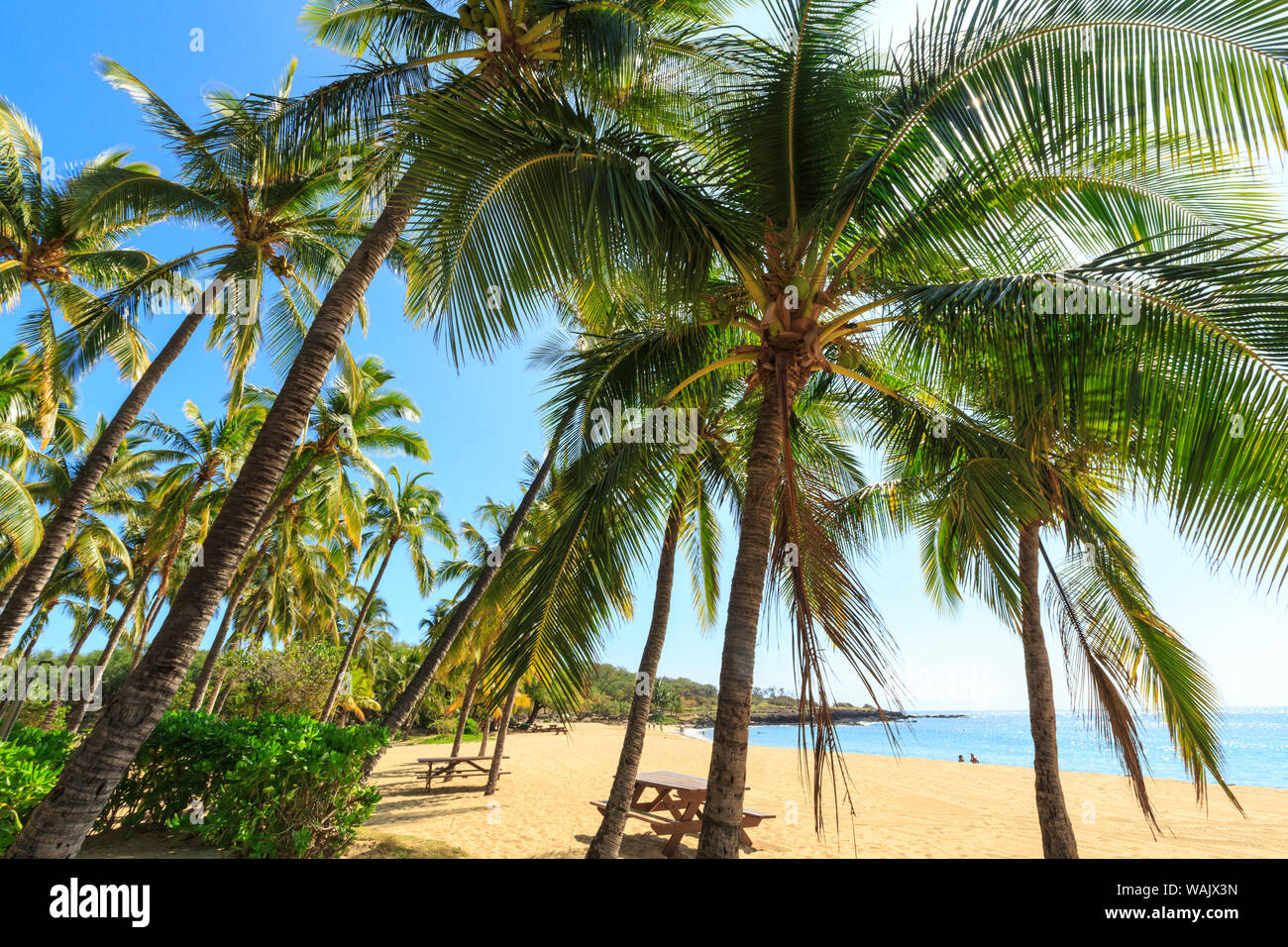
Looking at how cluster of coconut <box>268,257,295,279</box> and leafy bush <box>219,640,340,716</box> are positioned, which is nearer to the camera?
cluster of coconut <box>268,257,295,279</box>

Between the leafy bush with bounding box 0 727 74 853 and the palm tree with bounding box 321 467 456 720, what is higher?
the palm tree with bounding box 321 467 456 720

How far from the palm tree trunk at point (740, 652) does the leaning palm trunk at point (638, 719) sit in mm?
3001

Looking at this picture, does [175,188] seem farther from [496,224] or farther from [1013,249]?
[1013,249]

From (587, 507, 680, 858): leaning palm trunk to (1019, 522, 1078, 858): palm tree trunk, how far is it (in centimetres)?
443

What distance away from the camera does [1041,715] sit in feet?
23.3

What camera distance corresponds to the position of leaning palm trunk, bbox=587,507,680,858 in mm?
7781

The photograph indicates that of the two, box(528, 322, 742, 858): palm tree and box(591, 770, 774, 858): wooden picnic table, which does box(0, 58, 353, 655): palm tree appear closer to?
box(528, 322, 742, 858): palm tree

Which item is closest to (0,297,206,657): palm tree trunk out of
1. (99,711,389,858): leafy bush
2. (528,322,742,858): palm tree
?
(99,711,389,858): leafy bush

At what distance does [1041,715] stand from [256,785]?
8759 millimetres

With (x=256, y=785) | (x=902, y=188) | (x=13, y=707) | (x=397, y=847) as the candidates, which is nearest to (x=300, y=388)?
(x=256, y=785)

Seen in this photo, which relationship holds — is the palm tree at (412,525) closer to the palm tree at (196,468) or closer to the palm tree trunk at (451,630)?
the palm tree at (196,468)

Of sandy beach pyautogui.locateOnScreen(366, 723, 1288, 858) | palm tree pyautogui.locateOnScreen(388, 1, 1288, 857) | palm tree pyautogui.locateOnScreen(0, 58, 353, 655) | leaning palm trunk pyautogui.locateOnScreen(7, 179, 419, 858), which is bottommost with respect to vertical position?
sandy beach pyautogui.locateOnScreen(366, 723, 1288, 858)

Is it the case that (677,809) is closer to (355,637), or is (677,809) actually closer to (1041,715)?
(1041,715)
